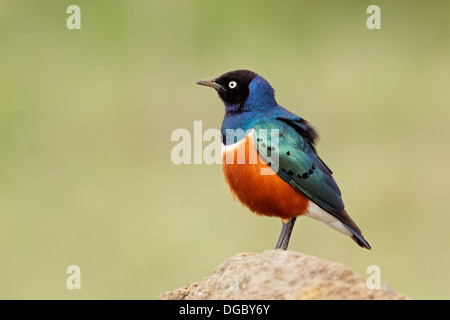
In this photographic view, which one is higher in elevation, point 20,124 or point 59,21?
point 59,21

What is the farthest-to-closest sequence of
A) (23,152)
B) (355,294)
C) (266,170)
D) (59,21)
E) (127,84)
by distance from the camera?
(59,21) → (127,84) → (23,152) → (266,170) → (355,294)

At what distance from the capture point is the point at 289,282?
14.5 ft

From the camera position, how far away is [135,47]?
12.9 m

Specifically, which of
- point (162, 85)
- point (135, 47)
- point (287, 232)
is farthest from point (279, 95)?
point (287, 232)

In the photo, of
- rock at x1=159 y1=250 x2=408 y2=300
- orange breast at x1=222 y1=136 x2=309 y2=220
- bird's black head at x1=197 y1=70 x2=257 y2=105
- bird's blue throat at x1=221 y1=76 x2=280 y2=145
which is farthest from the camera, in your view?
bird's black head at x1=197 y1=70 x2=257 y2=105

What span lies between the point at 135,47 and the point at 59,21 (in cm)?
141

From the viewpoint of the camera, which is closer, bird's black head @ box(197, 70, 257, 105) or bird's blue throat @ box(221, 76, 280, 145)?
bird's blue throat @ box(221, 76, 280, 145)

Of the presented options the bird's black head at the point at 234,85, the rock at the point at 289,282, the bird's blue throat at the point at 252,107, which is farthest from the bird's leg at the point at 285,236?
the rock at the point at 289,282

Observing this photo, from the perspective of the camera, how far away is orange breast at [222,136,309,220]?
6031 millimetres

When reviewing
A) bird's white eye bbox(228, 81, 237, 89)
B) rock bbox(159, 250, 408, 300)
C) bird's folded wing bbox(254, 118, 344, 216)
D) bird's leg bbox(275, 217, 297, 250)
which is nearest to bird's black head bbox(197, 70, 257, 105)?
bird's white eye bbox(228, 81, 237, 89)

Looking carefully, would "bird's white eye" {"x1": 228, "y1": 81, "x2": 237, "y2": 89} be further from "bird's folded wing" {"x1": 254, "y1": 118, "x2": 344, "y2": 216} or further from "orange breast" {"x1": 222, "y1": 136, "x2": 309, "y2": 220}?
"orange breast" {"x1": 222, "y1": 136, "x2": 309, "y2": 220}

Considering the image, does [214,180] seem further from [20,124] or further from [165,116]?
[20,124]

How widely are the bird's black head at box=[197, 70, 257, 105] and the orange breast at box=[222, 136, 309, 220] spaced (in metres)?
0.46

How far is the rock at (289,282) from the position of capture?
433 centimetres
